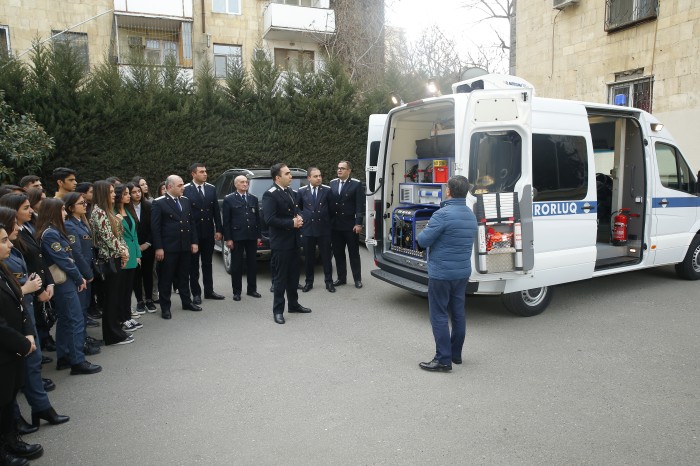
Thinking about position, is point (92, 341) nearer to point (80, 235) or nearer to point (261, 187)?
point (80, 235)

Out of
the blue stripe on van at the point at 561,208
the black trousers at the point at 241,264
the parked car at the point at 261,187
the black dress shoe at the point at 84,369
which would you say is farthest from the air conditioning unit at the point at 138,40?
the blue stripe on van at the point at 561,208

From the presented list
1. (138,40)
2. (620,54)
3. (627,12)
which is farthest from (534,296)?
(138,40)

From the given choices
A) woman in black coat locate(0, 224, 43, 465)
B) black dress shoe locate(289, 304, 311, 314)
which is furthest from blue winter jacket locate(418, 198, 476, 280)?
woman in black coat locate(0, 224, 43, 465)

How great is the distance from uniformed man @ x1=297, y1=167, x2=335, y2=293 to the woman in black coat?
4.67m

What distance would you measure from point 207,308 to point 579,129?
211 inches

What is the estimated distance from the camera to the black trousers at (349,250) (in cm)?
790

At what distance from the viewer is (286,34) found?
21.4 m

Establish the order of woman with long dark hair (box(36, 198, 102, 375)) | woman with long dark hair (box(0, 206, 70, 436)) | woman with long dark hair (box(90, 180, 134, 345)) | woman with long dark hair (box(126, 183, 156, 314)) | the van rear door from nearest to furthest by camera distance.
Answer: woman with long dark hair (box(0, 206, 70, 436)) → woman with long dark hair (box(36, 198, 102, 375)) → woman with long dark hair (box(90, 180, 134, 345)) → the van rear door → woman with long dark hair (box(126, 183, 156, 314))

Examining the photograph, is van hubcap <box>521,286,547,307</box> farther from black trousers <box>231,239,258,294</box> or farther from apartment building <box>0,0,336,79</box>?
apartment building <box>0,0,336,79</box>

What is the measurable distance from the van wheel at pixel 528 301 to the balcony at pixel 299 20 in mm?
17157

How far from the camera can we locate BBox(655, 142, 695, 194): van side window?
23.7 ft

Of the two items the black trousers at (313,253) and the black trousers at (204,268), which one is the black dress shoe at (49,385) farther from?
the black trousers at (313,253)

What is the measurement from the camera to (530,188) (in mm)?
5449

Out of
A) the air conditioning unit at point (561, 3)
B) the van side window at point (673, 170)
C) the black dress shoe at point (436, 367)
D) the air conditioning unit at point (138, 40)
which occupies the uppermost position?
the air conditioning unit at point (138, 40)
